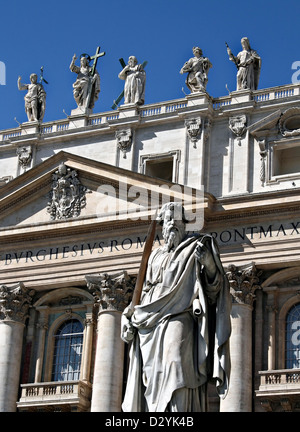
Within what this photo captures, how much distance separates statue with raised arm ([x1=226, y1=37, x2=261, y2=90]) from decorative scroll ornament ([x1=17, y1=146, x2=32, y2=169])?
8.26 m

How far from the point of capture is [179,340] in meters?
10.4

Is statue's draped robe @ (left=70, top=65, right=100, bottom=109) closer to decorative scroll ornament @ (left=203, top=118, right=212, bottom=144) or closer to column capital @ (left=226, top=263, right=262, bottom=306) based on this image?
decorative scroll ornament @ (left=203, top=118, right=212, bottom=144)

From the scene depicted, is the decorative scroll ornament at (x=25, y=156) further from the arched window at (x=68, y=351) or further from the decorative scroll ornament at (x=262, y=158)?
the decorative scroll ornament at (x=262, y=158)

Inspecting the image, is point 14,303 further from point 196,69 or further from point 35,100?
point 196,69

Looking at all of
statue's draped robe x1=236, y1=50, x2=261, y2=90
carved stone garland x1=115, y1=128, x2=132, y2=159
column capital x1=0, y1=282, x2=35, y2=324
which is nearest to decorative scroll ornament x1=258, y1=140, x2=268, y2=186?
statue's draped robe x1=236, y1=50, x2=261, y2=90

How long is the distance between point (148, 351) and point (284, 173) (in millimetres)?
24308

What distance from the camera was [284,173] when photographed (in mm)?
34344

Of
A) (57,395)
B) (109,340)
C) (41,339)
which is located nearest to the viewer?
(109,340)

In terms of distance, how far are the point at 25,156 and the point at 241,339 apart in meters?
11.7

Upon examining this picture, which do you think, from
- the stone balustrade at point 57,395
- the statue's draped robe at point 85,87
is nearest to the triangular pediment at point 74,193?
the statue's draped robe at point 85,87

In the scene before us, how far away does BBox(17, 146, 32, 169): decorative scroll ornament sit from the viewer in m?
38.5

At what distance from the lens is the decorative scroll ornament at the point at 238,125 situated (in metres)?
34.8

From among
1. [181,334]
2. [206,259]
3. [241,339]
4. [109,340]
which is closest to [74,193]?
[109,340]

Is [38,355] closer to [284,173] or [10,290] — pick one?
[10,290]
